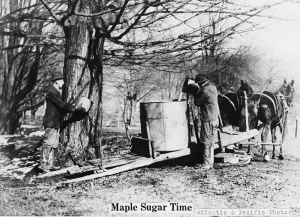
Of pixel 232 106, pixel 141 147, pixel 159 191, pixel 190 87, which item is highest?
pixel 190 87

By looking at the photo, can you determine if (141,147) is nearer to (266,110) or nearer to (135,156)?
(135,156)

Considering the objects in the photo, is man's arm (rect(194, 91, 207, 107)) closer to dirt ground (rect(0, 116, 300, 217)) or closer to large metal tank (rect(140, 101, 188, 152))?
large metal tank (rect(140, 101, 188, 152))

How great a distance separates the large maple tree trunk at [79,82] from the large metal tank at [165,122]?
1.18 m

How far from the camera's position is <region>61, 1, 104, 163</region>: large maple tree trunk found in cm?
566

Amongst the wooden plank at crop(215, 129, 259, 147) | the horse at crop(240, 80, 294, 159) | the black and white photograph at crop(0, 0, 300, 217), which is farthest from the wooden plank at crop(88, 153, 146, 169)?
the horse at crop(240, 80, 294, 159)

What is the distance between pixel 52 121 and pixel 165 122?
2248 mm

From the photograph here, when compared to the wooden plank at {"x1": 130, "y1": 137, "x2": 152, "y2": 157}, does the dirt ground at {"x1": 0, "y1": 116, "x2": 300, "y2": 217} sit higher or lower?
lower

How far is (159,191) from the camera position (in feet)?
15.5

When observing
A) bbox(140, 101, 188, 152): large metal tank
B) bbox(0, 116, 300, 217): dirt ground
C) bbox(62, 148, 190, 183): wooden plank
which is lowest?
bbox(0, 116, 300, 217): dirt ground

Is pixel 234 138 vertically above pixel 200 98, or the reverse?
pixel 200 98

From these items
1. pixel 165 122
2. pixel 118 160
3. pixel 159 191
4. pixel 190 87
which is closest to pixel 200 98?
pixel 190 87

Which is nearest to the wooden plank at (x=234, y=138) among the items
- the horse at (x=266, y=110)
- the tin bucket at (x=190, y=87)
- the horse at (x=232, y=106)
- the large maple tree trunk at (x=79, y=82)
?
the tin bucket at (x=190, y=87)

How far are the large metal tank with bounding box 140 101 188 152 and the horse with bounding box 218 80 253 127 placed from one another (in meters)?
3.10

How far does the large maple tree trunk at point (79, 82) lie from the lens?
566cm
